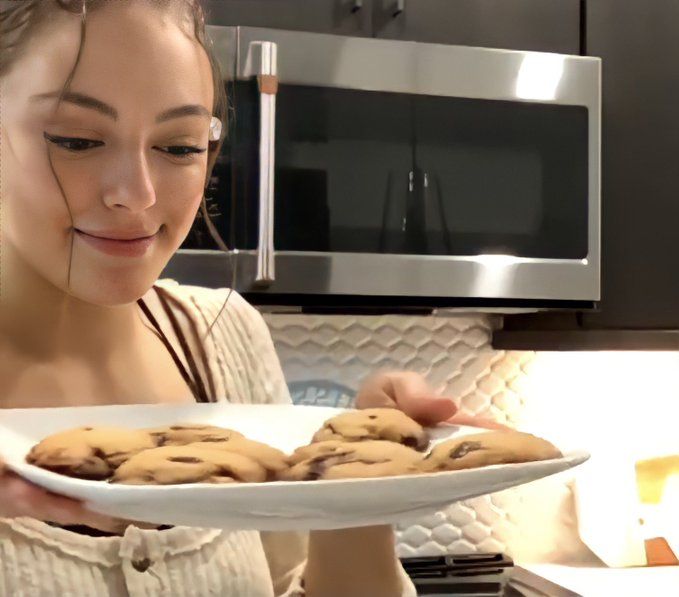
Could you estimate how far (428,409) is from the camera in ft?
1.60

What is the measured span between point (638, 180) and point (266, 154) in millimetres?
484

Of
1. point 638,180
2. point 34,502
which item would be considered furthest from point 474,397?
point 34,502

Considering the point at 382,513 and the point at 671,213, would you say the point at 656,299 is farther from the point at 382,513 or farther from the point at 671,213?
the point at 382,513

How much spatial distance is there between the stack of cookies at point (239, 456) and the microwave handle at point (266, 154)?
33cm

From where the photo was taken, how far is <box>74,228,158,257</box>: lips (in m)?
0.44

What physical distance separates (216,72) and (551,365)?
2.43ft

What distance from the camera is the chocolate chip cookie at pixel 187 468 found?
0.36 metres

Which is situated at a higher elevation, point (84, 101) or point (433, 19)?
point (433, 19)

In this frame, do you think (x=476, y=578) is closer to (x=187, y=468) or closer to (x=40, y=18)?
(x=187, y=468)

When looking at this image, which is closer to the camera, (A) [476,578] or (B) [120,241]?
(B) [120,241]

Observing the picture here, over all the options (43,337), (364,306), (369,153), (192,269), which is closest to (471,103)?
(369,153)

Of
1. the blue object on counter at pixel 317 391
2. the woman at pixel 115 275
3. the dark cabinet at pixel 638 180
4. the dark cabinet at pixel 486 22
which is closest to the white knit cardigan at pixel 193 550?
the woman at pixel 115 275

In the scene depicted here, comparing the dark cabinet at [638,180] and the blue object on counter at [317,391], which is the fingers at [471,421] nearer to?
the blue object on counter at [317,391]

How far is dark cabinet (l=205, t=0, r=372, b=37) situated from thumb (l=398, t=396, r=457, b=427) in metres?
0.48
